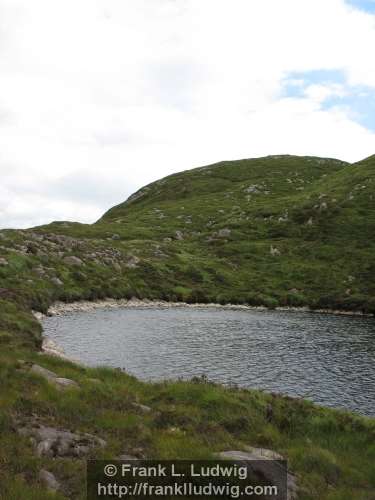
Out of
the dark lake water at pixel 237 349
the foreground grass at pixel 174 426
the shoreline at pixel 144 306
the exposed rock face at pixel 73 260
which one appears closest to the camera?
the foreground grass at pixel 174 426

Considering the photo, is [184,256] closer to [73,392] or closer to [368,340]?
[368,340]

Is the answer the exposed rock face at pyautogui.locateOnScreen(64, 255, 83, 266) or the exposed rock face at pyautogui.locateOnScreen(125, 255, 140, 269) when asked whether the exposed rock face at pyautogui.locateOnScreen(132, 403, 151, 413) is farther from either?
the exposed rock face at pyautogui.locateOnScreen(125, 255, 140, 269)

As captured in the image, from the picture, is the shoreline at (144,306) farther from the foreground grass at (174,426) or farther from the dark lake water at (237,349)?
the foreground grass at (174,426)

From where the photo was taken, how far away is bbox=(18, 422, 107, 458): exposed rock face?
13.1m

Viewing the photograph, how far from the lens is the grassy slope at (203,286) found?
15.1m

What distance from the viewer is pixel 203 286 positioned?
8781 cm

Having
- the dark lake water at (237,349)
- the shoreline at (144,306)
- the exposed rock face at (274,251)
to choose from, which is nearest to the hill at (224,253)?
the exposed rock face at (274,251)

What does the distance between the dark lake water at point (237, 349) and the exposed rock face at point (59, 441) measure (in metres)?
17.9

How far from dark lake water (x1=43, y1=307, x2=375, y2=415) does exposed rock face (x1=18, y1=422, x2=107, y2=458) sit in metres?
17.9

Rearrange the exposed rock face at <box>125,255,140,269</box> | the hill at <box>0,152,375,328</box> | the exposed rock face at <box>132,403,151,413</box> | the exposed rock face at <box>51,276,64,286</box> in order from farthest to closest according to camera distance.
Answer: the exposed rock face at <box>125,255,140,269</box> → the hill at <box>0,152,375,328</box> → the exposed rock face at <box>51,276,64,286</box> → the exposed rock face at <box>132,403,151,413</box>

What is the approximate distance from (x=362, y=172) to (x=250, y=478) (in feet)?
473

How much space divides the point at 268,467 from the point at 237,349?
99.6 feet

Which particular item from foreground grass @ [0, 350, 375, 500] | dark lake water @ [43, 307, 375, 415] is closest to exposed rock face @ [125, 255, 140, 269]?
dark lake water @ [43, 307, 375, 415]

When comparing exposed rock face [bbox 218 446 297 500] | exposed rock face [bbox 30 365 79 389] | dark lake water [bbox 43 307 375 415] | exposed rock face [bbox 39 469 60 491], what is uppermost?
exposed rock face [bbox 30 365 79 389]
